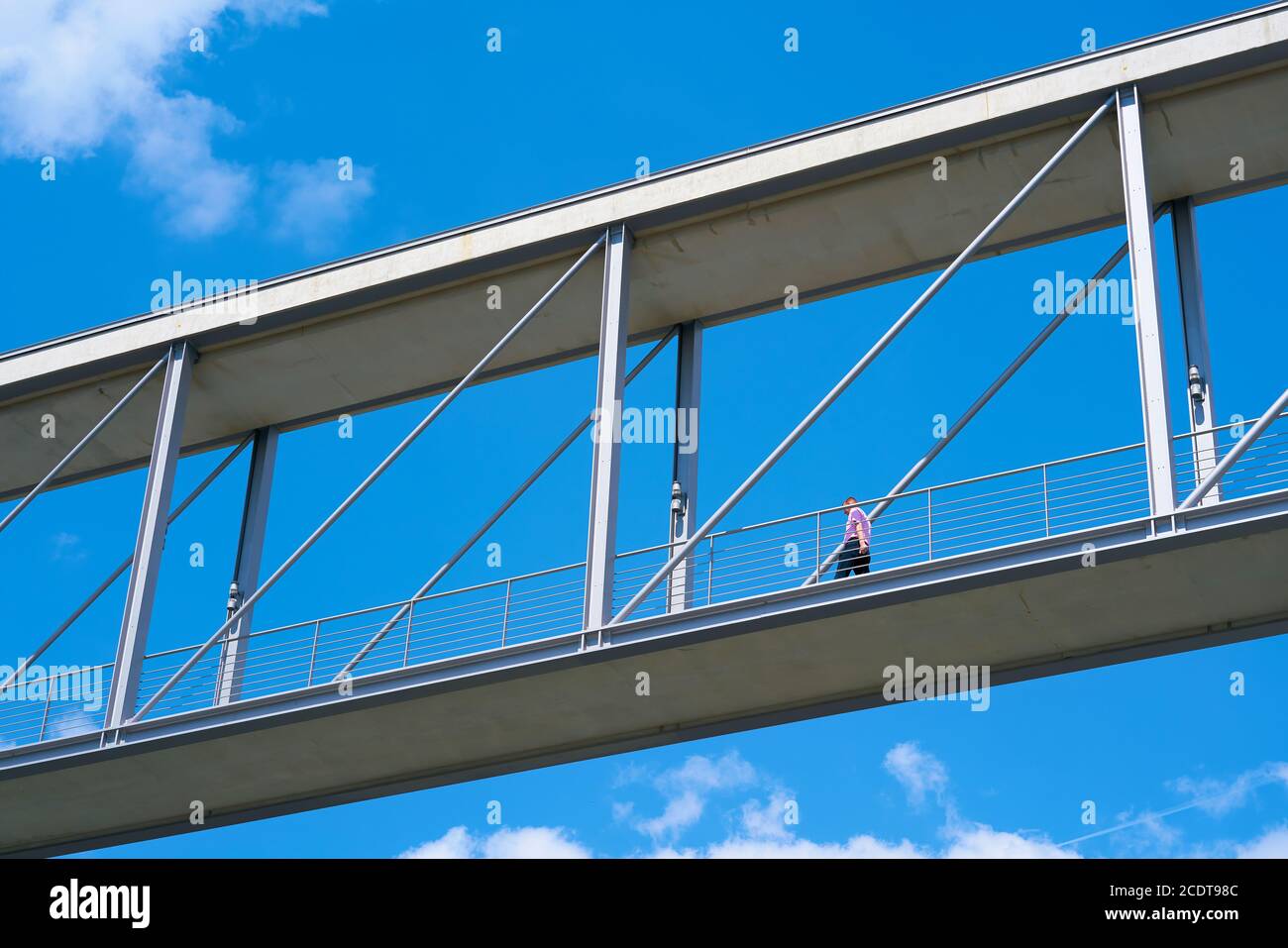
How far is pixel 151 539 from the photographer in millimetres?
25844

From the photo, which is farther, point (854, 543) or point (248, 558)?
point (248, 558)

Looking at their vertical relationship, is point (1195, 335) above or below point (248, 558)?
above

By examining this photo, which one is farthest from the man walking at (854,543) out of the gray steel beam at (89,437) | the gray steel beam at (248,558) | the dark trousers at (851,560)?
the gray steel beam at (89,437)

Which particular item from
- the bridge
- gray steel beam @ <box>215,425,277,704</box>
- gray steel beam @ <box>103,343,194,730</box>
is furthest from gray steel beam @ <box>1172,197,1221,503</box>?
gray steel beam @ <box>103,343,194,730</box>

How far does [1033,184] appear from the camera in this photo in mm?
22000

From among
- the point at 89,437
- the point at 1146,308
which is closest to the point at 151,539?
the point at 89,437

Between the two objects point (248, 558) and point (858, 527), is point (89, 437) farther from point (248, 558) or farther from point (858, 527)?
point (858, 527)

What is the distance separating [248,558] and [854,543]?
980cm

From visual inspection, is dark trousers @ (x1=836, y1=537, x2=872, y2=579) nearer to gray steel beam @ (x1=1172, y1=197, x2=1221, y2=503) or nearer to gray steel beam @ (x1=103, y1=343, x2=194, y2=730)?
gray steel beam @ (x1=1172, y1=197, x2=1221, y2=503)

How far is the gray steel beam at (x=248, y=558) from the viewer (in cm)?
2577
